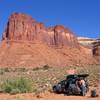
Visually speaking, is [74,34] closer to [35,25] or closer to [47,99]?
[35,25]

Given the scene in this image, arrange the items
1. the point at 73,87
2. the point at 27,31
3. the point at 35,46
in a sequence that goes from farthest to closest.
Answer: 1. the point at 27,31
2. the point at 35,46
3. the point at 73,87

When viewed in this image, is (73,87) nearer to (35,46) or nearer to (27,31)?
(35,46)

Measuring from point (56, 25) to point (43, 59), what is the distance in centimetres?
3739

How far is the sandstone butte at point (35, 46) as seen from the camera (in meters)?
99.3

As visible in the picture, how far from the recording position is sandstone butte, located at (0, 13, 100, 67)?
9931 centimetres

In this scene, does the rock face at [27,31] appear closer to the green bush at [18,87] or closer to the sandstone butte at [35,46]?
the sandstone butte at [35,46]

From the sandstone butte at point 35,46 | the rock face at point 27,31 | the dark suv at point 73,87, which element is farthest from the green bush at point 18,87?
the rock face at point 27,31

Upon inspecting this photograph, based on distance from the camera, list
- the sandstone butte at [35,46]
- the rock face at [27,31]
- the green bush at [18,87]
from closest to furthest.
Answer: the green bush at [18,87], the sandstone butte at [35,46], the rock face at [27,31]

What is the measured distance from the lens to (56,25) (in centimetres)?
13600

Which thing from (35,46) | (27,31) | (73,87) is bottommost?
(73,87)

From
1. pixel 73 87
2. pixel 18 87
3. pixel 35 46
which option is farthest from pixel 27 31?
pixel 73 87

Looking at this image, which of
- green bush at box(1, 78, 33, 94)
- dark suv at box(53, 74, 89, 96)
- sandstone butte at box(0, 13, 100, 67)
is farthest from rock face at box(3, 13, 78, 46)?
dark suv at box(53, 74, 89, 96)

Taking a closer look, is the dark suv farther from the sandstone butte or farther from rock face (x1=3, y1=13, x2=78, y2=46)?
rock face (x1=3, y1=13, x2=78, y2=46)

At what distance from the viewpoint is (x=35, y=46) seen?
108 meters
